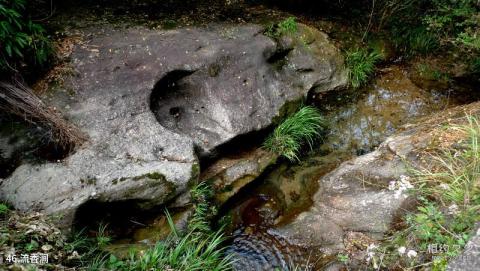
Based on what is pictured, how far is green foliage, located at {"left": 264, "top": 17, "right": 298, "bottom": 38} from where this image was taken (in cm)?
631

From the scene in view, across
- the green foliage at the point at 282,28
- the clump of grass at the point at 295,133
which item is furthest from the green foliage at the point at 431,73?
the green foliage at the point at 282,28

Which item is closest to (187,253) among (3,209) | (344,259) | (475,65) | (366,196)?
(344,259)

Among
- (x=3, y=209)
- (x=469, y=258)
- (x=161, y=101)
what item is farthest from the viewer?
(x=161, y=101)

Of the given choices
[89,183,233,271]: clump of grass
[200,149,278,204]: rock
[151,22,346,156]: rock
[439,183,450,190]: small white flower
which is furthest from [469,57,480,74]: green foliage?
[89,183,233,271]: clump of grass

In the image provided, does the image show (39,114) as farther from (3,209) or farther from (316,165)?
(316,165)

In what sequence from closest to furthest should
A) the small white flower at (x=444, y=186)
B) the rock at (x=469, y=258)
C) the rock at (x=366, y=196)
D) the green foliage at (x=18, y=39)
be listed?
the rock at (x=469, y=258)
the small white flower at (x=444, y=186)
the rock at (x=366, y=196)
the green foliage at (x=18, y=39)

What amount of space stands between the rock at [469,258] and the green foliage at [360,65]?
4074mm

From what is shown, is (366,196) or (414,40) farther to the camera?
(414,40)

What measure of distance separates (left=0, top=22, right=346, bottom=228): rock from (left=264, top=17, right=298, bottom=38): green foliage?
19 cm

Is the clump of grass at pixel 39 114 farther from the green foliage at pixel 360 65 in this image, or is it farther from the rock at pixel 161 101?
the green foliage at pixel 360 65

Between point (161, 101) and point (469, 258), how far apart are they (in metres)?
4.07

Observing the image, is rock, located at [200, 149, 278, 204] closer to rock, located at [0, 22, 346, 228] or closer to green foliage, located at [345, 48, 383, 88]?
rock, located at [0, 22, 346, 228]

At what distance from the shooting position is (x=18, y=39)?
4.40 metres

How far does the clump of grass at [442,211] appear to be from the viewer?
3223mm
